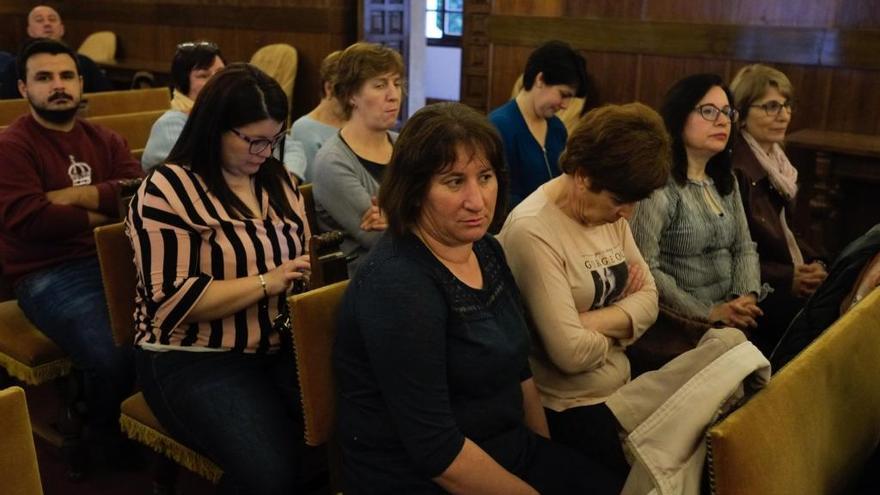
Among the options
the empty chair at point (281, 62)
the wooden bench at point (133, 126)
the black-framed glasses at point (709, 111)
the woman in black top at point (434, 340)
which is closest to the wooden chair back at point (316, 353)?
the woman in black top at point (434, 340)

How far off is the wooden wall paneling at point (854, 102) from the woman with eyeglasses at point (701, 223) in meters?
2.08

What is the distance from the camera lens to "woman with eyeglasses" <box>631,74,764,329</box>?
257 cm

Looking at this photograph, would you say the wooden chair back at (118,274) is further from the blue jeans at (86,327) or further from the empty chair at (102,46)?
the empty chair at (102,46)

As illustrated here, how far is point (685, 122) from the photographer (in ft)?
8.78

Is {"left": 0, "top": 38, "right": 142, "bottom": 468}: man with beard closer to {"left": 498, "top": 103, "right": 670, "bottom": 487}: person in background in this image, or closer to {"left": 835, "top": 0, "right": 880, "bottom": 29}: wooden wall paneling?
{"left": 498, "top": 103, "right": 670, "bottom": 487}: person in background

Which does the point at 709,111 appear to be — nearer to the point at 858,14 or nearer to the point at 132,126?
the point at 858,14

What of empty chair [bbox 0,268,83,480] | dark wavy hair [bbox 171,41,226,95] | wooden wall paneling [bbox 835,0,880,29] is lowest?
empty chair [bbox 0,268,83,480]

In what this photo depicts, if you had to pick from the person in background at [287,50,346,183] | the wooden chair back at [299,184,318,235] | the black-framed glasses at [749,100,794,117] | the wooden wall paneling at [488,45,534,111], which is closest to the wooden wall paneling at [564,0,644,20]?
the wooden wall paneling at [488,45,534,111]

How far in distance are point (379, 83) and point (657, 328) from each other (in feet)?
3.91

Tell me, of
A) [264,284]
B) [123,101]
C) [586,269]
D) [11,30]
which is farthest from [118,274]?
[11,30]

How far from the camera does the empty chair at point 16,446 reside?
1277 millimetres

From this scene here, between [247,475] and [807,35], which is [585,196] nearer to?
[247,475]

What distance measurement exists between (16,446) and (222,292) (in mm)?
732

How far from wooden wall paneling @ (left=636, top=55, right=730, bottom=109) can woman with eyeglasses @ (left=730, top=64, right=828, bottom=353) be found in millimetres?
1671
